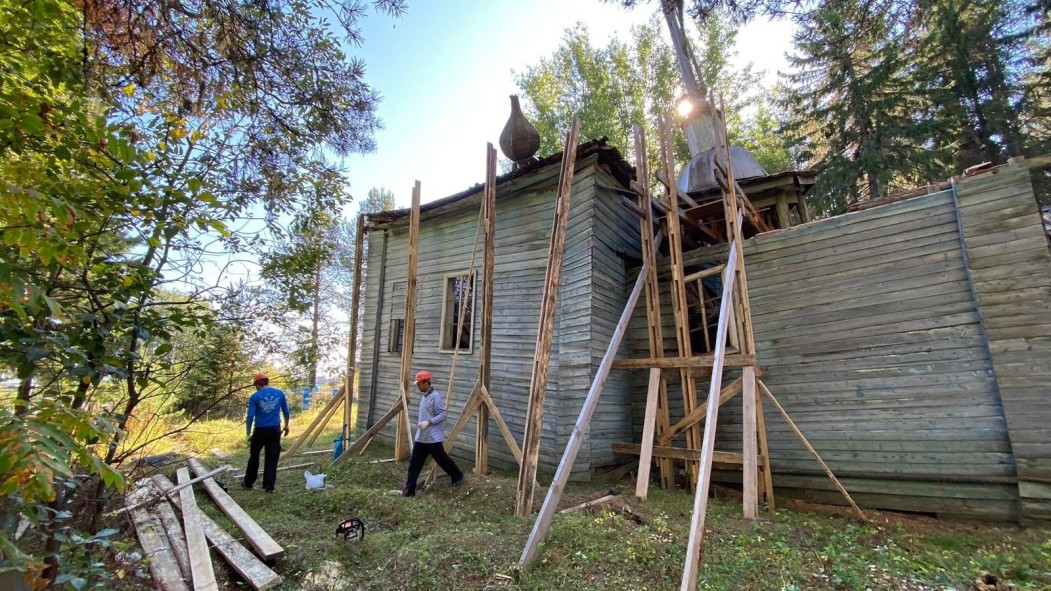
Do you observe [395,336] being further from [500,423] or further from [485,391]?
[500,423]

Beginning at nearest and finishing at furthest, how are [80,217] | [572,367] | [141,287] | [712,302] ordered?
[80,217]
[141,287]
[572,367]
[712,302]

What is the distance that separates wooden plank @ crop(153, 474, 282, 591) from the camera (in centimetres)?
360

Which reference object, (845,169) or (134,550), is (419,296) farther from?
(845,169)

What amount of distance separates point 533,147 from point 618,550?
8.44m

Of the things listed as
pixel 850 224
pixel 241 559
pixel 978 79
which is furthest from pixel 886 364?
pixel 978 79

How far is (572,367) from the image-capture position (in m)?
7.73

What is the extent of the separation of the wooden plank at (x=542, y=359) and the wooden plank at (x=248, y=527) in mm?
2581

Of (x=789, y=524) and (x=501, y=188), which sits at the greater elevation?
(x=501, y=188)

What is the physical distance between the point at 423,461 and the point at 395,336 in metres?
5.19

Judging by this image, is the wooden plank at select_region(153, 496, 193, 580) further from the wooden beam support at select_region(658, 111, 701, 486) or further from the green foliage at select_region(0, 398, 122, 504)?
the wooden beam support at select_region(658, 111, 701, 486)

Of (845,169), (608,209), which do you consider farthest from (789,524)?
(845,169)

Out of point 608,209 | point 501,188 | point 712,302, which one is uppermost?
point 501,188

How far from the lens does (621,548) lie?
4.08m

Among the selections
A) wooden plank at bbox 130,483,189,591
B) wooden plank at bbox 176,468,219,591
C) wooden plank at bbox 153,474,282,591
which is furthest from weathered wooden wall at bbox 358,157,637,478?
wooden plank at bbox 130,483,189,591
